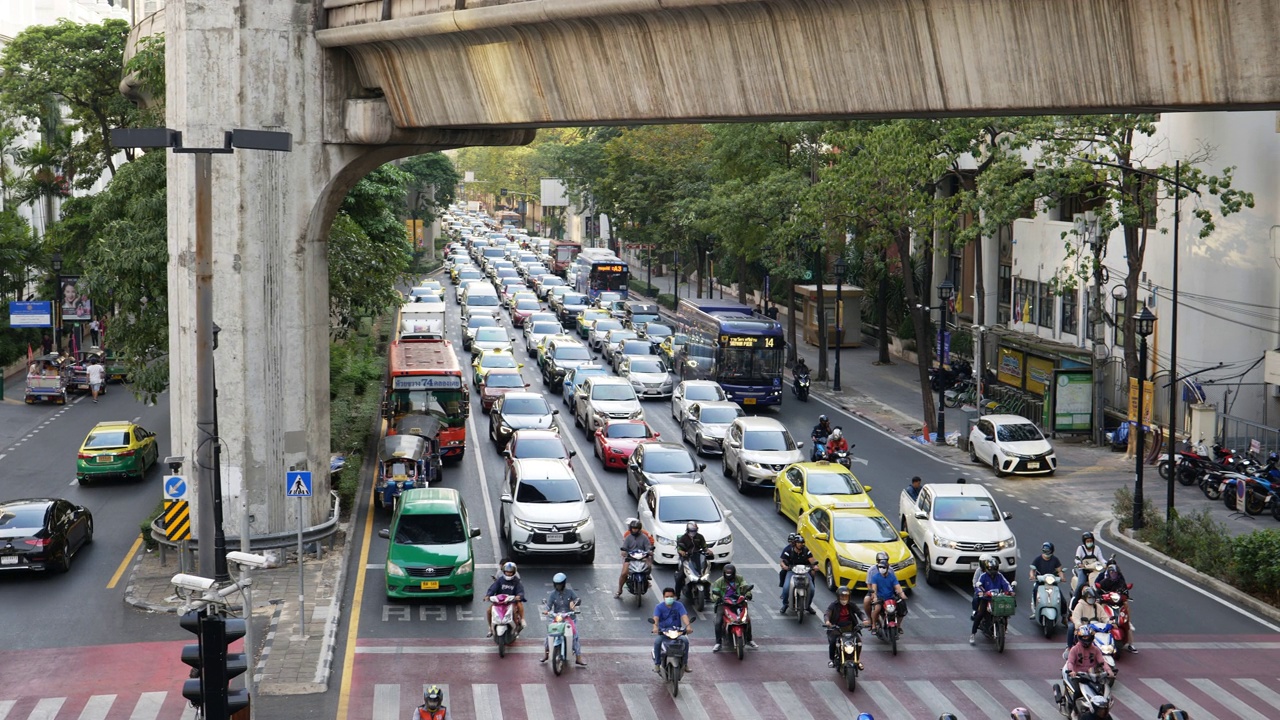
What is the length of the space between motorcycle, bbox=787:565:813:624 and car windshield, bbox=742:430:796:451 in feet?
35.0

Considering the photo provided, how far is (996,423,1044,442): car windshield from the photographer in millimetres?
37719

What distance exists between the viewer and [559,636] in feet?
68.4

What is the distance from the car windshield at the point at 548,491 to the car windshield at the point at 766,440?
740 cm

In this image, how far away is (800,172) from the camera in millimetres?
54500

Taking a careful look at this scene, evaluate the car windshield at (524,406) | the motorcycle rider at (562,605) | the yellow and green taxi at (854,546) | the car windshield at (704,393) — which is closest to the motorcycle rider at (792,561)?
the yellow and green taxi at (854,546)

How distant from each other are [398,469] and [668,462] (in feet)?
18.8

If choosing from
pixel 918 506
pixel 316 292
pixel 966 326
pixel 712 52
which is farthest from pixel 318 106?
pixel 966 326

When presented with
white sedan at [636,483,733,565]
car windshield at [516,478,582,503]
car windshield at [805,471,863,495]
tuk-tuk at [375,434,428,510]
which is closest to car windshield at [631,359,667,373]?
tuk-tuk at [375,434,428,510]

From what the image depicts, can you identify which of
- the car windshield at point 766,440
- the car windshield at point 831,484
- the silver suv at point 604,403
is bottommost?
the car windshield at point 831,484

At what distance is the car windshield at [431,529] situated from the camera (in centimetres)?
2486

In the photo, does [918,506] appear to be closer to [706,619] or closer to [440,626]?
[706,619]

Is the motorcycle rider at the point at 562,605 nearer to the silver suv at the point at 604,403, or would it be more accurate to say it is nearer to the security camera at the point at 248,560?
the security camera at the point at 248,560

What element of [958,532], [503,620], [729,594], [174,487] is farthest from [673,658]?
[174,487]

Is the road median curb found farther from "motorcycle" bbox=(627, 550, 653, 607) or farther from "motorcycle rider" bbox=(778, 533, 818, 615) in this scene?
"motorcycle" bbox=(627, 550, 653, 607)
